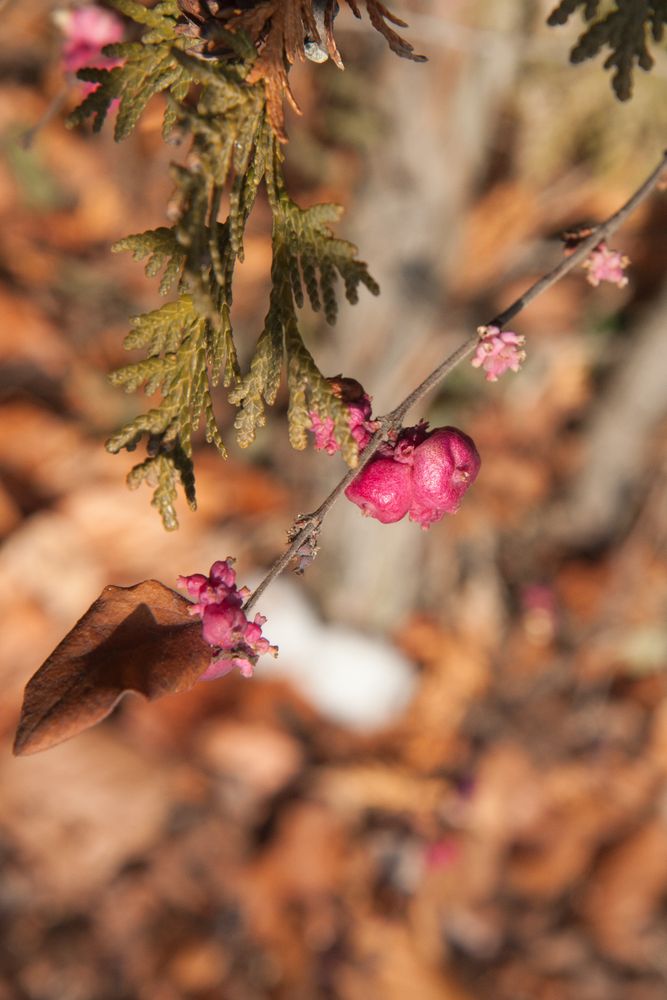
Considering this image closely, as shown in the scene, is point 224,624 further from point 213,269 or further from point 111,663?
point 213,269

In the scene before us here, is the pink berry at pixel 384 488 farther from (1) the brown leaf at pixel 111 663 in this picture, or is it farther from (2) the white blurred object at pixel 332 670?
(2) the white blurred object at pixel 332 670

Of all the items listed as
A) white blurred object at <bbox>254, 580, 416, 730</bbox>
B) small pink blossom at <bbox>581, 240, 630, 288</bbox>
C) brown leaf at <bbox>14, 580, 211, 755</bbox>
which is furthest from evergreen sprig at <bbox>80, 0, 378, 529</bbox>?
white blurred object at <bbox>254, 580, 416, 730</bbox>

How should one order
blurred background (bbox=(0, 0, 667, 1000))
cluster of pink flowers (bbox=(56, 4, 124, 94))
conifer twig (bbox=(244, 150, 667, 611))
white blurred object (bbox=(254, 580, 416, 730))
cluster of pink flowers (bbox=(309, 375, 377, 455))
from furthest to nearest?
white blurred object (bbox=(254, 580, 416, 730)), blurred background (bbox=(0, 0, 667, 1000)), cluster of pink flowers (bbox=(56, 4, 124, 94)), cluster of pink flowers (bbox=(309, 375, 377, 455)), conifer twig (bbox=(244, 150, 667, 611))

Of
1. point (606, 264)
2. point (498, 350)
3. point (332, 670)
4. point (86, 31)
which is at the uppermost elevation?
point (86, 31)

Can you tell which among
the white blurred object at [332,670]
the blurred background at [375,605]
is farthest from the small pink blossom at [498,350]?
the white blurred object at [332,670]

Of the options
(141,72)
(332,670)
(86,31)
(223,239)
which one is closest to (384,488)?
(223,239)

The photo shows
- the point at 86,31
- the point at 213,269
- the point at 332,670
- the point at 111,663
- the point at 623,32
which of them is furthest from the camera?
the point at 332,670

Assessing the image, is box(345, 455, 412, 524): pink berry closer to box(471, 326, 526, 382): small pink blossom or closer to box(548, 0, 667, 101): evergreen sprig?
box(471, 326, 526, 382): small pink blossom
